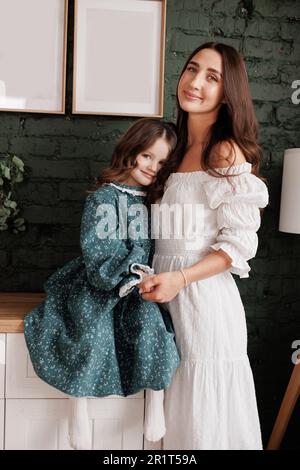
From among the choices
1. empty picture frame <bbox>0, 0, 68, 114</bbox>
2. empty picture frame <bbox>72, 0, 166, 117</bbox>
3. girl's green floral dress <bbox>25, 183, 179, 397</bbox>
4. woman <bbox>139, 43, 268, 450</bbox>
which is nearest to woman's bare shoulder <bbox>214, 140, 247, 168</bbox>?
woman <bbox>139, 43, 268, 450</bbox>

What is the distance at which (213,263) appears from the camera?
4.93 ft

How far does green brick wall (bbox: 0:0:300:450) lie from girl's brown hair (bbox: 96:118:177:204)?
1.42 ft

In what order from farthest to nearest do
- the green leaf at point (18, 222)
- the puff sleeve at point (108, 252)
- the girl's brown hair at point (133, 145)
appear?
the green leaf at point (18, 222)
the girl's brown hair at point (133, 145)
the puff sleeve at point (108, 252)

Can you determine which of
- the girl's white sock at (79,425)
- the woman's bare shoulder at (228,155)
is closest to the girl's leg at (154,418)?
the girl's white sock at (79,425)

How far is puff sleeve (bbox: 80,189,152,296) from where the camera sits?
146 centimetres

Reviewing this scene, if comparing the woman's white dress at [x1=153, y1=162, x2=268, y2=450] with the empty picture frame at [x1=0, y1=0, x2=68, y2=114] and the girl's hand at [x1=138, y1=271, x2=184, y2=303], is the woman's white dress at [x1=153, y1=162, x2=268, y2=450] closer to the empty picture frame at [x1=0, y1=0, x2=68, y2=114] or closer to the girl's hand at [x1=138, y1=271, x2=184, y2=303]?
the girl's hand at [x1=138, y1=271, x2=184, y2=303]

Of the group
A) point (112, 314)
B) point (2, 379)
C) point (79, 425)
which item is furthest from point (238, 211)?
point (2, 379)

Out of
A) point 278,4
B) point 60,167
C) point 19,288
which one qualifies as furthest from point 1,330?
point 278,4

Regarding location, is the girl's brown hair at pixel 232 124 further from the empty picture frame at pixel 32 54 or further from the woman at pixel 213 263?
the empty picture frame at pixel 32 54

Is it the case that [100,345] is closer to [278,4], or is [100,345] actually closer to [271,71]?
[271,71]

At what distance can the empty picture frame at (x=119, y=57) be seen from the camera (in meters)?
1.94

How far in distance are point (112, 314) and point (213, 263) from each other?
37 cm

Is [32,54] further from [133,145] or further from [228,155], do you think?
[228,155]

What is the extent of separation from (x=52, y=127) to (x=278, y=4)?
1.12 m
